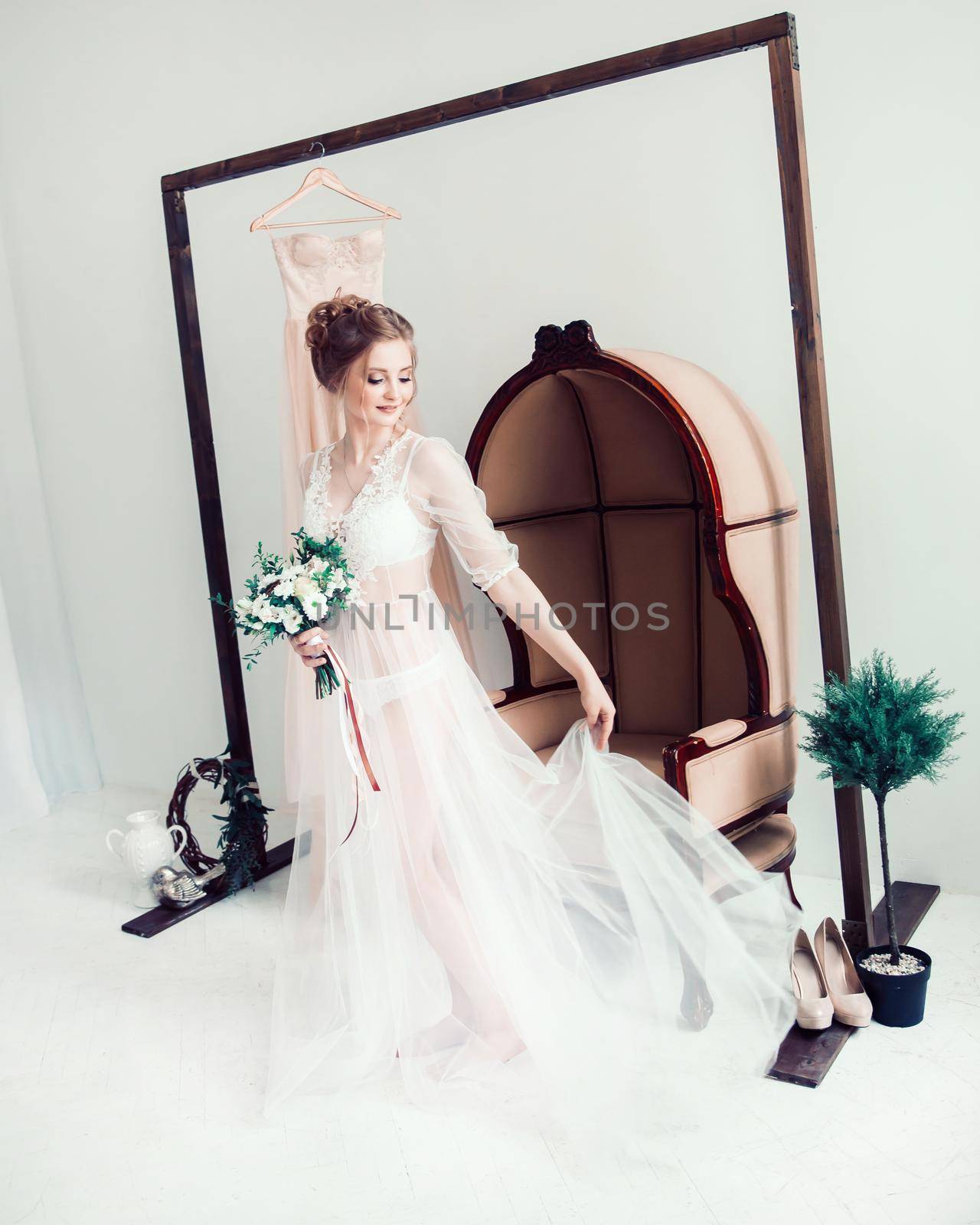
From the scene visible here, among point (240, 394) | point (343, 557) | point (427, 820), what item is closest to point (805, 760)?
point (427, 820)

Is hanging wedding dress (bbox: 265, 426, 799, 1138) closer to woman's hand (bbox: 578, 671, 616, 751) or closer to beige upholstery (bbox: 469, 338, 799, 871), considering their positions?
woman's hand (bbox: 578, 671, 616, 751)

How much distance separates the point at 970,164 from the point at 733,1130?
2.39 metres

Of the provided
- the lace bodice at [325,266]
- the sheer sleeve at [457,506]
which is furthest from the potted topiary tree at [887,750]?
the lace bodice at [325,266]

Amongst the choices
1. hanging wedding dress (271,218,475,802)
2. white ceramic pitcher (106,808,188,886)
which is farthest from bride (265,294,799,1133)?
white ceramic pitcher (106,808,188,886)

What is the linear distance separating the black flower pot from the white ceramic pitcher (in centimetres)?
224

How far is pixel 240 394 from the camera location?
4.15 meters

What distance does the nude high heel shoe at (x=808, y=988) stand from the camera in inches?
96.0

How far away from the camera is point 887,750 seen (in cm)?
245

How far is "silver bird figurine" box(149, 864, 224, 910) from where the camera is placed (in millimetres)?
3512

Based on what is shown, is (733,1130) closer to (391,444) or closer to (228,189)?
(391,444)

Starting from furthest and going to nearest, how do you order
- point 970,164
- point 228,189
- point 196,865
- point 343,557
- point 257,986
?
point 228,189 < point 196,865 < point 257,986 < point 970,164 < point 343,557

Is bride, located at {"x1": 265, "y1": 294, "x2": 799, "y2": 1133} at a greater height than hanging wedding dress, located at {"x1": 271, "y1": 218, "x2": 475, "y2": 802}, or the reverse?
hanging wedding dress, located at {"x1": 271, "y1": 218, "x2": 475, "y2": 802}

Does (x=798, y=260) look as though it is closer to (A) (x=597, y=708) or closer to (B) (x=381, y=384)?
(B) (x=381, y=384)

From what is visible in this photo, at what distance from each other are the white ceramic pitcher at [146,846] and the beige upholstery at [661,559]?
1.33m
